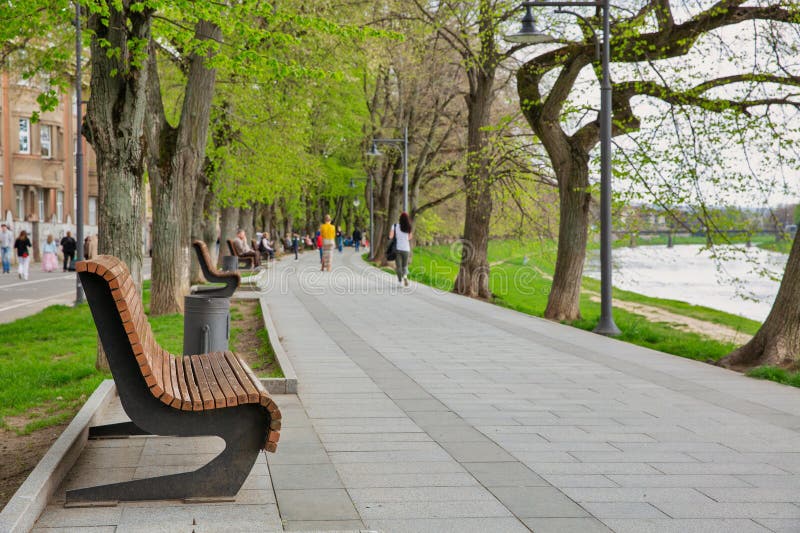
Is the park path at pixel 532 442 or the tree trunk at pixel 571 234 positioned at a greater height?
the tree trunk at pixel 571 234

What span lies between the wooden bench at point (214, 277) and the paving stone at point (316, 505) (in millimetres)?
5657

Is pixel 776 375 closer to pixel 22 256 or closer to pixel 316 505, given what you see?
pixel 316 505

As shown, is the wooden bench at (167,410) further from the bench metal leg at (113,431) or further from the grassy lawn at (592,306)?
the grassy lawn at (592,306)

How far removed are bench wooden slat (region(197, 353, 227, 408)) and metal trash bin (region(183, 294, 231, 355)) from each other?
2777 mm

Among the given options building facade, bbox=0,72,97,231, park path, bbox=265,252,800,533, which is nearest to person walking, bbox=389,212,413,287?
park path, bbox=265,252,800,533

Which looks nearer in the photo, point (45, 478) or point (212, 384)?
point (45, 478)

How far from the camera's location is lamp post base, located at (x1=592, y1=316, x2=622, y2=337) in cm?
1417

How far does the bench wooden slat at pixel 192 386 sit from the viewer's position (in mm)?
4793

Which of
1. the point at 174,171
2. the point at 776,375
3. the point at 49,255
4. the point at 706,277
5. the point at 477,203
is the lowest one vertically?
the point at 706,277

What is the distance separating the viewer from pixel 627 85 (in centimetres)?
1700

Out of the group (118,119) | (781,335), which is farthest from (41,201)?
(781,335)

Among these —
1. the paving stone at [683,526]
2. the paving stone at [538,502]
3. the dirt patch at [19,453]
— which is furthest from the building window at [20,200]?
the paving stone at [683,526]

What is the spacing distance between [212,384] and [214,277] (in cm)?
684

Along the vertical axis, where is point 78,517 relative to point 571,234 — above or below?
below
